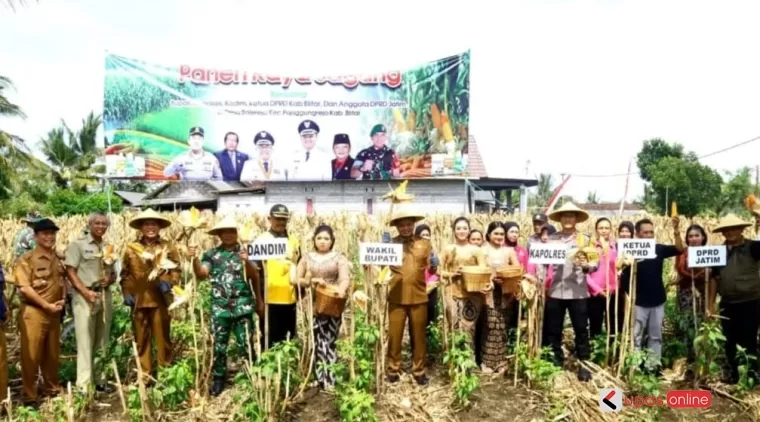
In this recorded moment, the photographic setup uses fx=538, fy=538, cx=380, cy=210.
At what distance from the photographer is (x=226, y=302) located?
4477 mm

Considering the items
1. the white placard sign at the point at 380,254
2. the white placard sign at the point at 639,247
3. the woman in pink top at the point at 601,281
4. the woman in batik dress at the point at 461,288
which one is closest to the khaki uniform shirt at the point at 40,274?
the white placard sign at the point at 380,254

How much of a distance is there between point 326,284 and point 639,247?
269 centimetres

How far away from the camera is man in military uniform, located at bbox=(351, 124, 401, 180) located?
23047 mm

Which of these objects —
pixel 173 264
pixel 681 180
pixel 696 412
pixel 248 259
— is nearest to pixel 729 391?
pixel 696 412

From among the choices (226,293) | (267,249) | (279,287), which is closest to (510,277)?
(279,287)

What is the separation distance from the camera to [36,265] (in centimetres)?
441

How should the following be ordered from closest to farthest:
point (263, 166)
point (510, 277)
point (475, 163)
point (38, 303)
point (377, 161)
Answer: point (38, 303) < point (510, 277) < point (377, 161) < point (263, 166) < point (475, 163)

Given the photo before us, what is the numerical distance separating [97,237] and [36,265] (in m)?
0.50

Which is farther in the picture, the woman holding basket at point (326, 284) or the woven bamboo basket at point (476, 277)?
the woven bamboo basket at point (476, 277)

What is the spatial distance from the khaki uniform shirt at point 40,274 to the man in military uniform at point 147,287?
0.52 m

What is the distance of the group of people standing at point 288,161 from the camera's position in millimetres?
23234

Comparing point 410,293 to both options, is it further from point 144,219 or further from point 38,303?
point 38,303

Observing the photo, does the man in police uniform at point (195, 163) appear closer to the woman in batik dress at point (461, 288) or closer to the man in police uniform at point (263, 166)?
the man in police uniform at point (263, 166)

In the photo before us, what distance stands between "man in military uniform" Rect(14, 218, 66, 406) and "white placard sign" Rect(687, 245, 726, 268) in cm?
536
